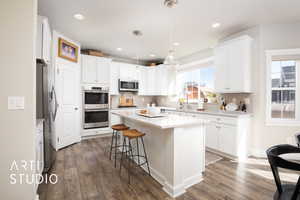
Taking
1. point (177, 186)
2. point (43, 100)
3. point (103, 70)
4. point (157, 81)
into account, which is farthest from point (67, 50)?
point (177, 186)

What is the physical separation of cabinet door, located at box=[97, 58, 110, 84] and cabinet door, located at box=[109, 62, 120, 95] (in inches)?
8.9

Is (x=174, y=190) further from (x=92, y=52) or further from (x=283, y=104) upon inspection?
(x=92, y=52)

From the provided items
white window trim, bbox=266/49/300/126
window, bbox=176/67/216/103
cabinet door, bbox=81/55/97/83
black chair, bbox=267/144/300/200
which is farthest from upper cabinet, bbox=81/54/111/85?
black chair, bbox=267/144/300/200

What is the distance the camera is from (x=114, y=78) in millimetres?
4914

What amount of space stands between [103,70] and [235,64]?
145 inches

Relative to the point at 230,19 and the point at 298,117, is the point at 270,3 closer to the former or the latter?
the point at 230,19

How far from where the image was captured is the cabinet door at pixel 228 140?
9.33 ft

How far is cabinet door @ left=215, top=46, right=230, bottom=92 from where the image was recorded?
3.26m

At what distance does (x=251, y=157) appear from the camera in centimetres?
300

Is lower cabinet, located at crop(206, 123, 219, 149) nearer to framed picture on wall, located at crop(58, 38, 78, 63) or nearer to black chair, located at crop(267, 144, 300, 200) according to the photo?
black chair, located at crop(267, 144, 300, 200)

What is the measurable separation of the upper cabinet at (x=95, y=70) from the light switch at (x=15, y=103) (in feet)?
9.52

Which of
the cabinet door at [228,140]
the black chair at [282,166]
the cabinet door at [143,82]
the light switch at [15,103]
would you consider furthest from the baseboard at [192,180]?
the cabinet door at [143,82]

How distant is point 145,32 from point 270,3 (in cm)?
231

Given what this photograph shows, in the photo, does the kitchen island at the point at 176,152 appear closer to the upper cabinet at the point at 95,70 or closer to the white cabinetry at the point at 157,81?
the upper cabinet at the point at 95,70
